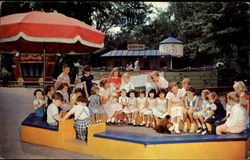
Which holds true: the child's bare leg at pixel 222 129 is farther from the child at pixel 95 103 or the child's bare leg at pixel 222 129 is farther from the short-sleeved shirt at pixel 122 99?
the child at pixel 95 103

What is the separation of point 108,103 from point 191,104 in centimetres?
194

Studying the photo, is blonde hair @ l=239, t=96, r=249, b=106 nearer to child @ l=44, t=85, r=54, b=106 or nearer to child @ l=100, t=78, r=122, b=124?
child @ l=100, t=78, r=122, b=124

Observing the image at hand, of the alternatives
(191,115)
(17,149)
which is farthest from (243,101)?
(17,149)

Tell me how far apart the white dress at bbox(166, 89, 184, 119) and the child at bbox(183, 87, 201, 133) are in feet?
0.48

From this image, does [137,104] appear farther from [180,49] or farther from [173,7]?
[173,7]

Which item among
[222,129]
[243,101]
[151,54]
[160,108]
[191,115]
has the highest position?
[151,54]

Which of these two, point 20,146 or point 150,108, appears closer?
point 20,146

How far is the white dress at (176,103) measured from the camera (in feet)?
18.4

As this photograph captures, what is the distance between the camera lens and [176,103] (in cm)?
586

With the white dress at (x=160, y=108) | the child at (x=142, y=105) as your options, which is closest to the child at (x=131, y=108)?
the child at (x=142, y=105)

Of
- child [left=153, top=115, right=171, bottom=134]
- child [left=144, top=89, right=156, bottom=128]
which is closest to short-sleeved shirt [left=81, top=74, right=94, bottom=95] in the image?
child [left=144, top=89, right=156, bottom=128]

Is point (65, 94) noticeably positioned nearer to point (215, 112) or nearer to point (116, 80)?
point (116, 80)

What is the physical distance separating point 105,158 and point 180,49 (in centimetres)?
349

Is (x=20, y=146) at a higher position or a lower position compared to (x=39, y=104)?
lower
